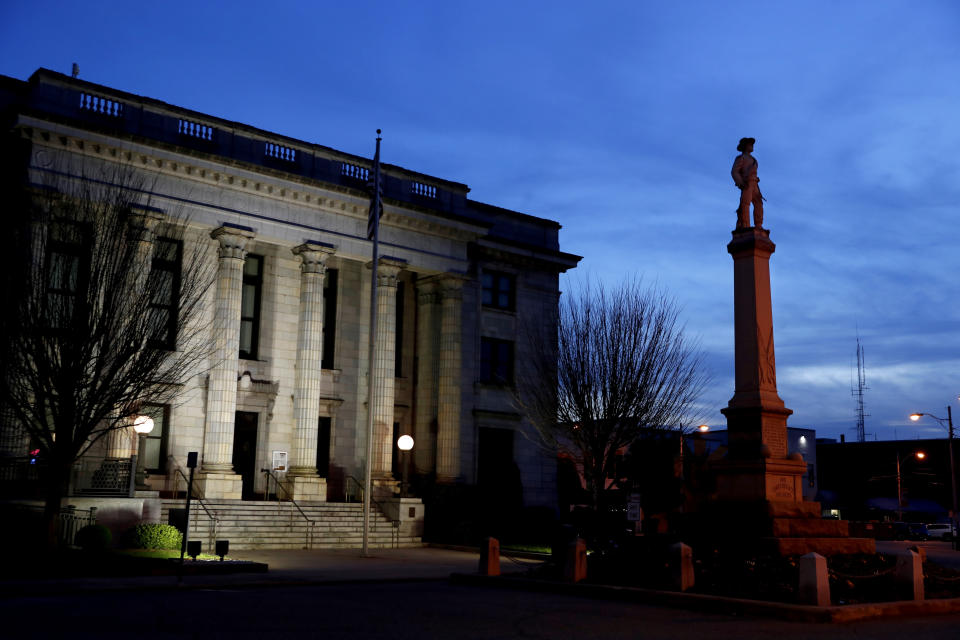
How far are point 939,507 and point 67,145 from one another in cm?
8415

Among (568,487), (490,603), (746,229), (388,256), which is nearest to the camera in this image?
(490,603)

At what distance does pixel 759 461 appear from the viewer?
1847 centimetres

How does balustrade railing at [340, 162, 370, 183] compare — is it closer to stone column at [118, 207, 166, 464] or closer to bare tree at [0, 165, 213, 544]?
stone column at [118, 207, 166, 464]

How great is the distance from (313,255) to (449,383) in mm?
8492

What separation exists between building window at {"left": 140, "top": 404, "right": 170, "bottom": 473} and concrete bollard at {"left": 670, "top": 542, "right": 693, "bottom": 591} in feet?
74.0

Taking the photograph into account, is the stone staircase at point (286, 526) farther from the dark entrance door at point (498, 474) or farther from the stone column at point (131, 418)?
the dark entrance door at point (498, 474)

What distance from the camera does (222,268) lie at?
34.7 metres

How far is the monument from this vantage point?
18.0 meters

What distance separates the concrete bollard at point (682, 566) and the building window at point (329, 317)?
24414 mm

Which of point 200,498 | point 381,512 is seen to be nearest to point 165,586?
point 200,498

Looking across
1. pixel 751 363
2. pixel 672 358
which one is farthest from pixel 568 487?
pixel 751 363

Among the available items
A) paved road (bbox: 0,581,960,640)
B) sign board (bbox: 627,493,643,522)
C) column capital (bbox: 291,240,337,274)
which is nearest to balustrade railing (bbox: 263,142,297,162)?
column capital (bbox: 291,240,337,274)

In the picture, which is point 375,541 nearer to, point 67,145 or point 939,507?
point 67,145

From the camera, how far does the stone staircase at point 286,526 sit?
1224 inches
